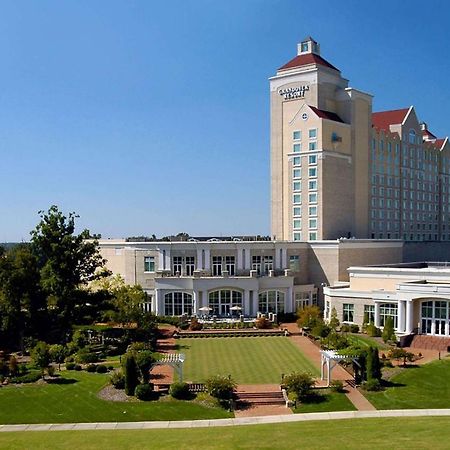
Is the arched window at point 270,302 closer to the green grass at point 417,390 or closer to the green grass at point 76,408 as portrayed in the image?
the green grass at point 417,390

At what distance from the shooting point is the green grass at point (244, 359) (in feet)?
150

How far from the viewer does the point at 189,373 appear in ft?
151

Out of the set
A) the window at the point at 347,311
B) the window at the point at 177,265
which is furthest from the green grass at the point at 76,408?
the window at the point at 177,265

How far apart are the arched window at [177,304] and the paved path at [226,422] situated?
122 feet

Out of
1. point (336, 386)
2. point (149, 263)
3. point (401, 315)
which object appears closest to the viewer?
point (336, 386)

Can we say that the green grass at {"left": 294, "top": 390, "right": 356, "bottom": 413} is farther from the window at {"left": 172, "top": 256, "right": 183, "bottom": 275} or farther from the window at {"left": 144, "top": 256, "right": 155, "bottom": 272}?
the window at {"left": 144, "top": 256, "right": 155, "bottom": 272}

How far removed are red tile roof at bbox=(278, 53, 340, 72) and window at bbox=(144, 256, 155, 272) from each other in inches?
1401

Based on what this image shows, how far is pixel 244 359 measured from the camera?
5144 centimetres

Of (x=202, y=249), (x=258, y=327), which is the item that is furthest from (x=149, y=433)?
(x=202, y=249)

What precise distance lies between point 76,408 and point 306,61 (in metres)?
63.6

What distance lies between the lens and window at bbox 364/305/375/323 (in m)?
64.9

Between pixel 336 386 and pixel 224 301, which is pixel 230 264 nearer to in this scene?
pixel 224 301

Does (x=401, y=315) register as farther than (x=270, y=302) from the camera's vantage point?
No

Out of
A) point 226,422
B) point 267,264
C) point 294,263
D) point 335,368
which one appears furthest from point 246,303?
point 226,422
